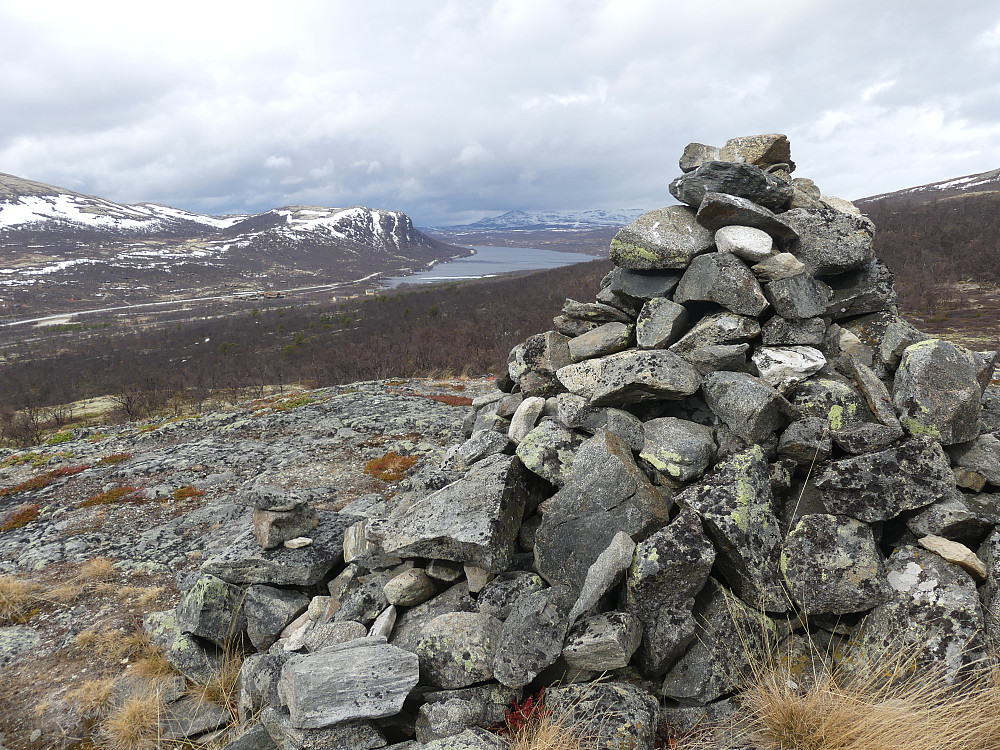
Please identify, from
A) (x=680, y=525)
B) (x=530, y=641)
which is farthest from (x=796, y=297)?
(x=530, y=641)

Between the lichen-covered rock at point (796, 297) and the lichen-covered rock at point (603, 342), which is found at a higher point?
the lichen-covered rock at point (796, 297)

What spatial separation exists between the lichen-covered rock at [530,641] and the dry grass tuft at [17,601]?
462 inches

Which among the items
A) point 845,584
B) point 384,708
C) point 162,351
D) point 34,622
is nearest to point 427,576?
point 384,708

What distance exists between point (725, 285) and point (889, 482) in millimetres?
3544

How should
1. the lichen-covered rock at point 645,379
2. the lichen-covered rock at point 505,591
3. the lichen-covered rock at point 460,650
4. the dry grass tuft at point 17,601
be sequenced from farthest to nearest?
the dry grass tuft at point 17,601, the lichen-covered rock at point 645,379, the lichen-covered rock at point 505,591, the lichen-covered rock at point 460,650

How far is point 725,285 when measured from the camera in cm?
757

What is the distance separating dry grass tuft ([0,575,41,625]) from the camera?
10.4m

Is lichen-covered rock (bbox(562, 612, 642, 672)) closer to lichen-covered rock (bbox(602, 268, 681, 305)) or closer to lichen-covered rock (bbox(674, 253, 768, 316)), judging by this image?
lichen-covered rock (bbox(674, 253, 768, 316))

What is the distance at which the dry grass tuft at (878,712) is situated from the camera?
361cm

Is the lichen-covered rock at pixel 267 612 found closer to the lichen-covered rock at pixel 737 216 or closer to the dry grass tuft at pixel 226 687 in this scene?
the dry grass tuft at pixel 226 687

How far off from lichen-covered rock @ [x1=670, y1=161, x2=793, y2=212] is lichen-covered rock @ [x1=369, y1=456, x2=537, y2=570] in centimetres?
592

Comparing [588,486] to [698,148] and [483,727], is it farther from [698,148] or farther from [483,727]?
[698,148]

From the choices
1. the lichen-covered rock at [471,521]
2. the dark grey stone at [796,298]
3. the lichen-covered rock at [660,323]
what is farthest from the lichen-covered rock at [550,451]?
the dark grey stone at [796,298]

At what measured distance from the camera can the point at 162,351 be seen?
280 feet
